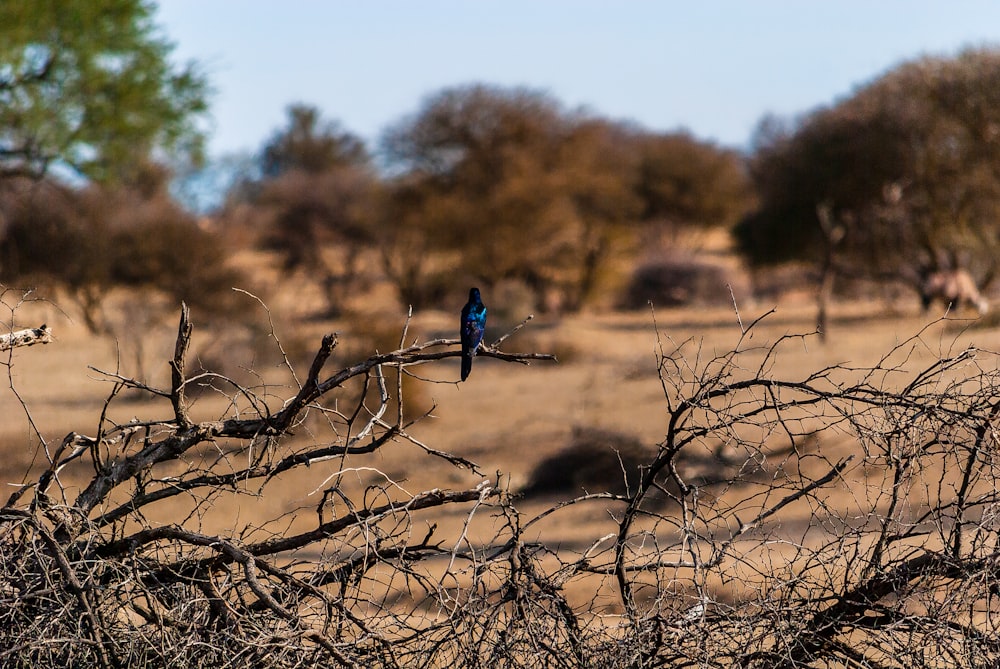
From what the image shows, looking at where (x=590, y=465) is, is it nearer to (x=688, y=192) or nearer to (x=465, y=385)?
(x=465, y=385)

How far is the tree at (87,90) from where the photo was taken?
17.0m

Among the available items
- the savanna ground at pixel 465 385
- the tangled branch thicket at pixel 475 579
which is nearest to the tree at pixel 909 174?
the savanna ground at pixel 465 385

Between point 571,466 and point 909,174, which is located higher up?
point 909,174

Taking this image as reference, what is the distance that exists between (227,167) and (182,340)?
58239mm

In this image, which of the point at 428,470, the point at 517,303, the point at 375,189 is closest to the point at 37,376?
the point at 428,470

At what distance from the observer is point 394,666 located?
12.1 feet

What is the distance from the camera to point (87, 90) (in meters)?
17.9

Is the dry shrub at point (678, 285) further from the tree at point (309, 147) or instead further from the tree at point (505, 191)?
the tree at point (309, 147)

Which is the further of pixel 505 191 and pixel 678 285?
pixel 678 285

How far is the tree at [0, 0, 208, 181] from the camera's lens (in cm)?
1703

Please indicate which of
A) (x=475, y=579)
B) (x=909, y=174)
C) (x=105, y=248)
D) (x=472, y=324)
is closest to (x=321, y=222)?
(x=105, y=248)

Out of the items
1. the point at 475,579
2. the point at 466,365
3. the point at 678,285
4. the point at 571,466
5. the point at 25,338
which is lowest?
the point at 571,466

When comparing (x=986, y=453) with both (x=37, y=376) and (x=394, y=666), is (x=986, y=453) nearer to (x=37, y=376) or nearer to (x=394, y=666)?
(x=394, y=666)

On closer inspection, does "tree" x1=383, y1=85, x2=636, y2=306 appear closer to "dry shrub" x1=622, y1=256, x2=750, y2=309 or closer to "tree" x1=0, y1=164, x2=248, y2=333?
"dry shrub" x1=622, y1=256, x2=750, y2=309
